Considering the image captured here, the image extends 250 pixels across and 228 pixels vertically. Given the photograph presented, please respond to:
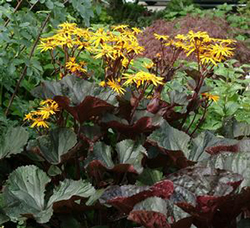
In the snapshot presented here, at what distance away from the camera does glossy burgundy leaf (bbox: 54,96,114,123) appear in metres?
2.47

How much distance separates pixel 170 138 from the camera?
253 centimetres

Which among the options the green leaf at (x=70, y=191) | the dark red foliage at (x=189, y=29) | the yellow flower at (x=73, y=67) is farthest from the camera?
the dark red foliage at (x=189, y=29)

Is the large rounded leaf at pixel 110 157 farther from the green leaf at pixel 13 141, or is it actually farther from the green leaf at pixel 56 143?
the green leaf at pixel 13 141

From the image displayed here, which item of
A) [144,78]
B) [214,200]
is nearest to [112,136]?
[144,78]

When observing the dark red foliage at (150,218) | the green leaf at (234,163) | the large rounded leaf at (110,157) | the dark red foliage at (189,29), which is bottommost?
the dark red foliage at (189,29)

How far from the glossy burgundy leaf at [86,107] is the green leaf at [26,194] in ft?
1.04

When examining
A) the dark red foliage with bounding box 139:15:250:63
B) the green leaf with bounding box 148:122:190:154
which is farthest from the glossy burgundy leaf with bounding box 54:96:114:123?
the dark red foliage with bounding box 139:15:250:63

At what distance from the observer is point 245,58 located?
6.60 m

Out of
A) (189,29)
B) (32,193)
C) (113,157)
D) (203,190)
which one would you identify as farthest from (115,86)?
(189,29)

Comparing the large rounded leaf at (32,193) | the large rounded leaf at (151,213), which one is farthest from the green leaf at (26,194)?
the large rounded leaf at (151,213)

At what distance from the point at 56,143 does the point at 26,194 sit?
0.31 meters

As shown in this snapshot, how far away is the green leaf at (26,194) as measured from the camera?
231 cm

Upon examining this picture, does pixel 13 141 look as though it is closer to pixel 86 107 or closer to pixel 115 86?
pixel 86 107

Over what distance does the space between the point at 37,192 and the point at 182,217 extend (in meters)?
0.76
